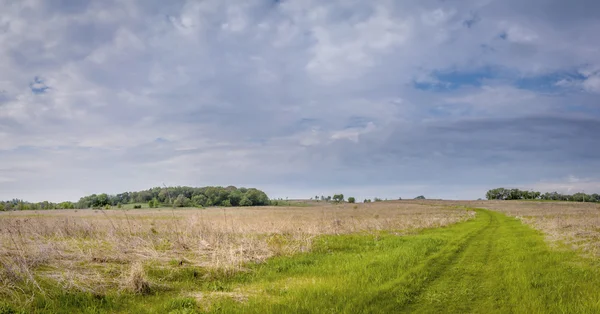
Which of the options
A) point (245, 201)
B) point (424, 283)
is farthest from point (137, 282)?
point (245, 201)

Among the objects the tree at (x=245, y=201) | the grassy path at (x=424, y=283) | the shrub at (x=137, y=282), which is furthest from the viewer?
the tree at (x=245, y=201)

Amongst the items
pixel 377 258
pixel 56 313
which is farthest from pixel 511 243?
pixel 56 313

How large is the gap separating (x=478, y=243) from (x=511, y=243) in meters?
2.01

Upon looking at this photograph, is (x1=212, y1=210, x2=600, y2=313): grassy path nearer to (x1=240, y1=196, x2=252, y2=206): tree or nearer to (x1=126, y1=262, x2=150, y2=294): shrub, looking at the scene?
(x1=126, y1=262, x2=150, y2=294): shrub

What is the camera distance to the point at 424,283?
12.3 m

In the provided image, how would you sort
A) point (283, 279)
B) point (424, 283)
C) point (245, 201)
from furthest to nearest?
1. point (245, 201)
2. point (283, 279)
3. point (424, 283)

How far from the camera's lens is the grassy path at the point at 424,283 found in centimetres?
970

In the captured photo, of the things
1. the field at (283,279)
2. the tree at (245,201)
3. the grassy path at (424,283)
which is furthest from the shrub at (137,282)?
the tree at (245,201)

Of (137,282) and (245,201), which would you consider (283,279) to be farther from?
(245,201)

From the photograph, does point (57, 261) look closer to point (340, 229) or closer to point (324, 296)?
point (324, 296)

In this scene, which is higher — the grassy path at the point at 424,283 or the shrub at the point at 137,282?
the shrub at the point at 137,282

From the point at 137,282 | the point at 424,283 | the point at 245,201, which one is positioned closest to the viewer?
the point at 137,282

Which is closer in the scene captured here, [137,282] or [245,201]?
[137,282]

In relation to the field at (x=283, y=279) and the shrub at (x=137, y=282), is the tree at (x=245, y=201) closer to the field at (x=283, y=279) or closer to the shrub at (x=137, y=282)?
the field at (x=283, y=279)
